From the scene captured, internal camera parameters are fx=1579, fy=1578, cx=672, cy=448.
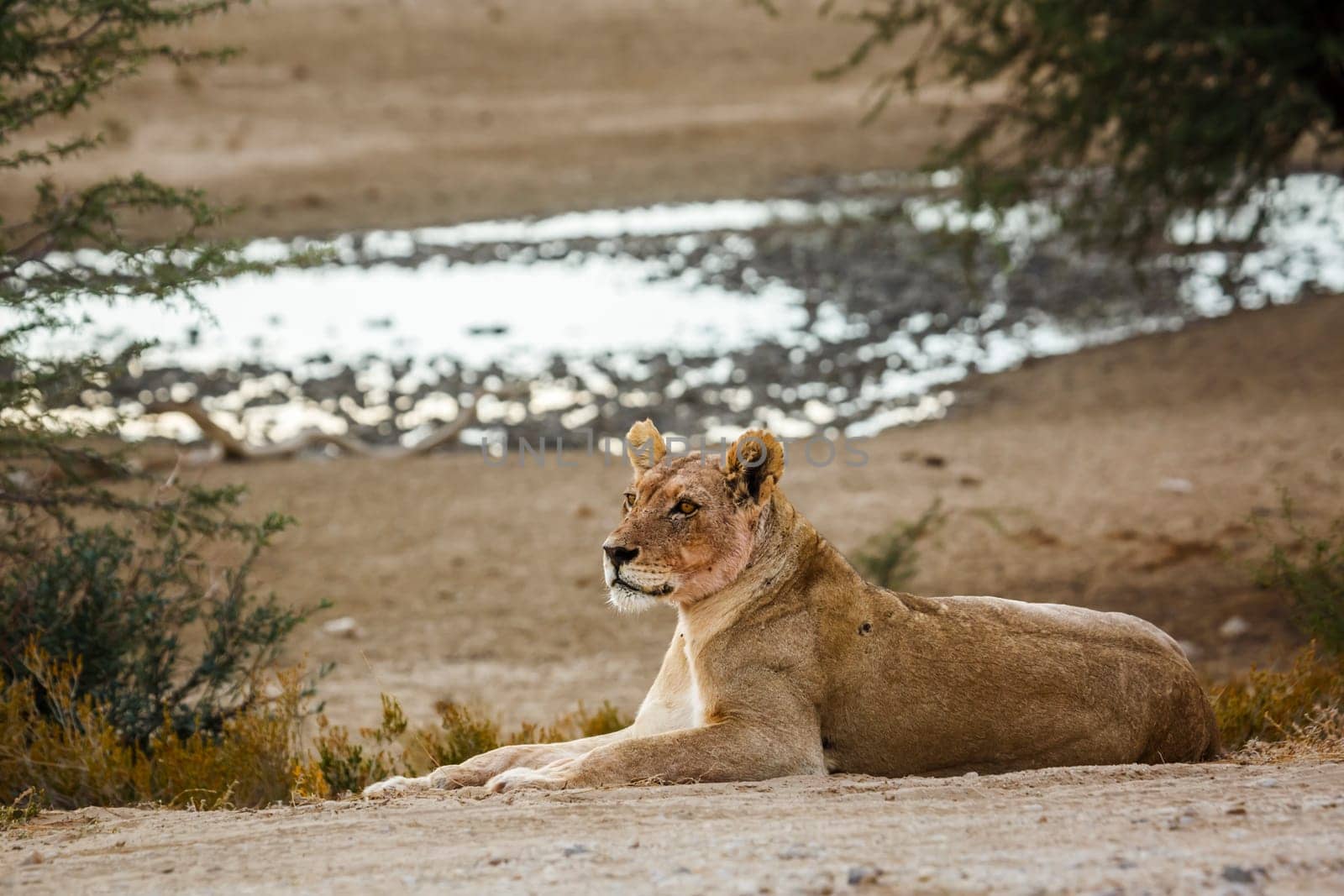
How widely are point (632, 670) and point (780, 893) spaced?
22.6 ft

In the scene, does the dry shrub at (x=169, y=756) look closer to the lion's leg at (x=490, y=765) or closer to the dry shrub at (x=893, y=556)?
the lion's leg at (x=490, y=765)

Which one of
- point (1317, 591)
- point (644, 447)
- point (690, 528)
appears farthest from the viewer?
point (1317, 591)

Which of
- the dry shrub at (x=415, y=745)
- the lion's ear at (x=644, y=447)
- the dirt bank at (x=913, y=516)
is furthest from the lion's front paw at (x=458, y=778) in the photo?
the dirt bank at (x=913, y=516)

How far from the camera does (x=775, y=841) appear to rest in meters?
4.74

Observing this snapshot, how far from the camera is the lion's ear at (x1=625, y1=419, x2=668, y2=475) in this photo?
6.36 meters

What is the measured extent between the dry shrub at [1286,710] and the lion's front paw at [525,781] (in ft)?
9.74

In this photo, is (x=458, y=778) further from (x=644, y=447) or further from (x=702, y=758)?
(x=644, y=447)

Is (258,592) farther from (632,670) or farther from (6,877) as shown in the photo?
(6,877)

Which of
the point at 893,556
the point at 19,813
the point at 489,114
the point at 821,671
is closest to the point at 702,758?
the point at 821,671

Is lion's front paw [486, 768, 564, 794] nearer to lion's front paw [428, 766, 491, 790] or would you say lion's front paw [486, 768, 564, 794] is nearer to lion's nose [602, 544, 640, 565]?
lion's front paw [428, 766, 491, 790]

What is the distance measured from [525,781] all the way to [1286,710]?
382 centimetres

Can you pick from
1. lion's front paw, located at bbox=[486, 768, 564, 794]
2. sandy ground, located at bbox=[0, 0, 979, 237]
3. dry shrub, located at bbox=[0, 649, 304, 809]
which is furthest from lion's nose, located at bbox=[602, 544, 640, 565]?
sandy ground, located at bbox=[0, 0, 979, 237]

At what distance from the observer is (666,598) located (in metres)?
6.08

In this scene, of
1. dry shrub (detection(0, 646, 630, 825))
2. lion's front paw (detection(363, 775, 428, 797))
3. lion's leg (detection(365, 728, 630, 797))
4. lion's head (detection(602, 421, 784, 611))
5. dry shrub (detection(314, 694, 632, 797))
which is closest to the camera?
lion's head (detection(602, 421, 784, 611))
